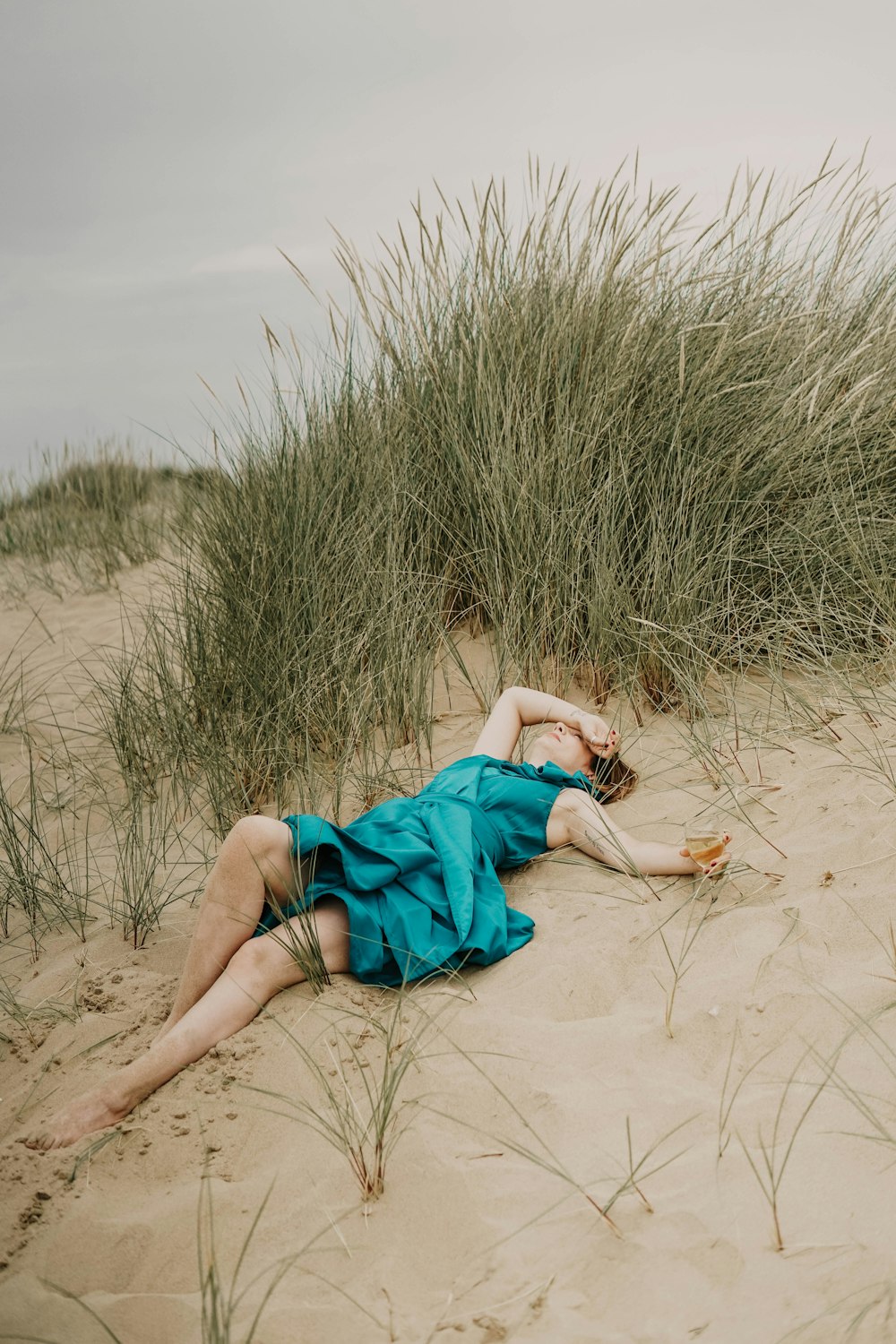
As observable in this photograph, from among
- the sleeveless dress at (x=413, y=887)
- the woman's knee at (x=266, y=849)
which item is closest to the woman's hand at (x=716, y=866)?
the sleeveless dress at (x=413, y=887)

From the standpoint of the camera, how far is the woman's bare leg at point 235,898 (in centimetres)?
221

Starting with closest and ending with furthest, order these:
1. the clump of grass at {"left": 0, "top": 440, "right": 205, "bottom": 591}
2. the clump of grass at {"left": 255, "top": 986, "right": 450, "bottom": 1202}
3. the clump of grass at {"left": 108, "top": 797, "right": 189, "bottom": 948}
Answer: the clump of grass at {"left": 255, "top": 986, "right": 450, "bottom": 1202} < the clump of grass at {"left": 108, "top": 797, "right": 189, "bottom": 948} < the clump of grass at {"left": 0, "top": 440, "right": 205, "bottom": 591}

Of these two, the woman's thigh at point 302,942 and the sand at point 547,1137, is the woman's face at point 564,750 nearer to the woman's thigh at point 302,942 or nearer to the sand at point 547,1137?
the sand at point 547,1137

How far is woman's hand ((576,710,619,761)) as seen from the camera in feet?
9.32

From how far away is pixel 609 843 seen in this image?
→ 103 inches

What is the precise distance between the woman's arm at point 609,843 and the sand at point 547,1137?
6 centimetres

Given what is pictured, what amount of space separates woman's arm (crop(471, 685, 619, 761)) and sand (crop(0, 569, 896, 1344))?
→ 1.27 ft

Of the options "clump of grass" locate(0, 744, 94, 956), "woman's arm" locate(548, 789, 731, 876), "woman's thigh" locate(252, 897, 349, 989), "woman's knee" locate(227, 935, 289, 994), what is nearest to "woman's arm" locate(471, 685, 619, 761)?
"woman's arm" locate(548, 789, 731, 876)

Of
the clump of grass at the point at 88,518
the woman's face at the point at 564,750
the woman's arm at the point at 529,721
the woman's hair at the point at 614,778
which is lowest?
the woman's hair at the point at 614,778

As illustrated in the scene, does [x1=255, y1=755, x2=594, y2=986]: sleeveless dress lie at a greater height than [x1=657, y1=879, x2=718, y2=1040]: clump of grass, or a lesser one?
greater

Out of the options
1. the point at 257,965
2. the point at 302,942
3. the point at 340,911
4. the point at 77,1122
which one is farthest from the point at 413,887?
the point at 77,1122

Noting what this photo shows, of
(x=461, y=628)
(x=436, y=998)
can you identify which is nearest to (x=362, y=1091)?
(x=436, y=998)

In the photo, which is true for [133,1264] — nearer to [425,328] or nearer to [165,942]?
[165,942]

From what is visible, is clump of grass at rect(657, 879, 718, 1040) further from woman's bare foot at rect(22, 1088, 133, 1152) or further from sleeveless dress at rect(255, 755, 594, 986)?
woman's bare foot at rect(22, 1088, 133, 1152)
